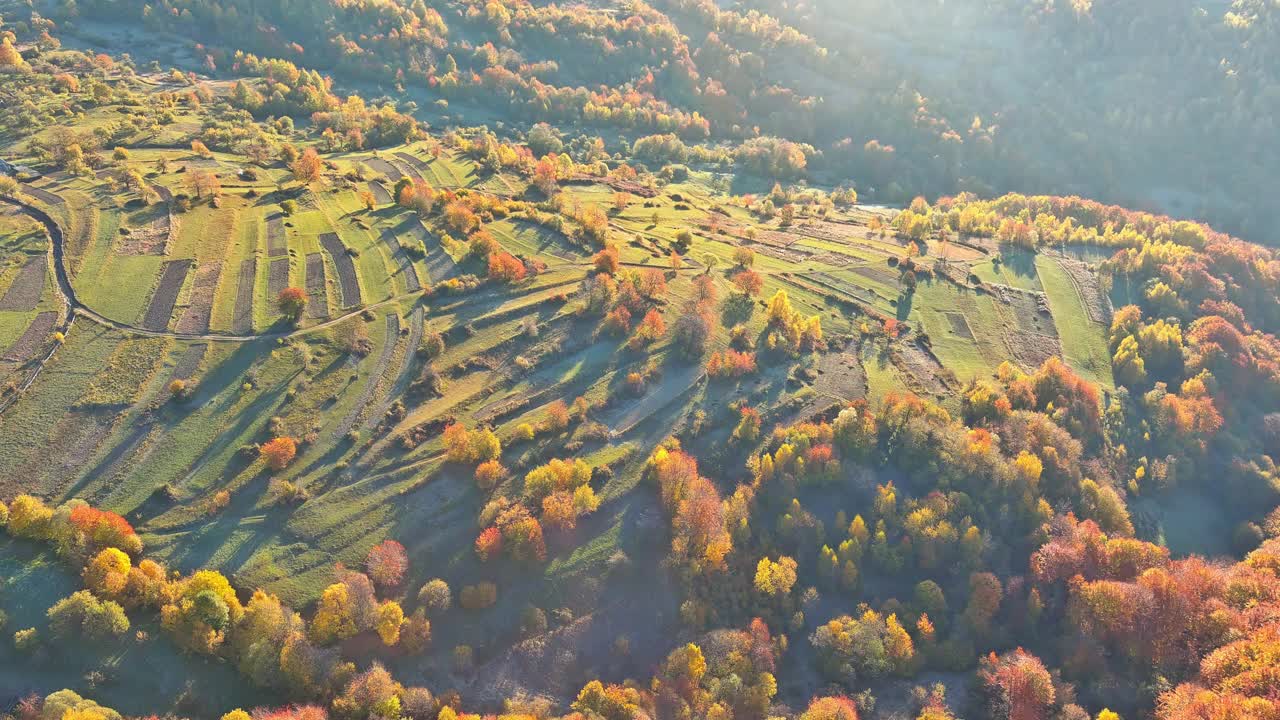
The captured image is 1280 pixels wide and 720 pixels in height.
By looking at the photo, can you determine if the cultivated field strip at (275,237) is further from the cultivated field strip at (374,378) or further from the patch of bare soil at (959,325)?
the patch of bare soil at (959,325)

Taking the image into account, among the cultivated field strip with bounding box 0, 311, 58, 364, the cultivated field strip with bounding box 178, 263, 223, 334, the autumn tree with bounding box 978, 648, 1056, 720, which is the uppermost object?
the cultivated field strip with bounding box 178, 263, 223, 334

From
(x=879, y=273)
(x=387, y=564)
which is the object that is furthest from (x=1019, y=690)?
(x=879, y=273)

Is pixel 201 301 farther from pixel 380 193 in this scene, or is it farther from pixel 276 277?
pixel 380 193

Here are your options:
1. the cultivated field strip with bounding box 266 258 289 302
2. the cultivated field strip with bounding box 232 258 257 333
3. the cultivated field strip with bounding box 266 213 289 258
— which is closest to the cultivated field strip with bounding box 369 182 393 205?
the cultivated field strip with bounding box 266 213 289 258

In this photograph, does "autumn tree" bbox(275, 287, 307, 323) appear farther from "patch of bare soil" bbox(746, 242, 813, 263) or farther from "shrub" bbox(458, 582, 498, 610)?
"patch of bare soil" bbox(746, 242, 813, 263)

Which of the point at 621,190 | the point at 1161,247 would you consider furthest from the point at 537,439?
the point at 1161,247

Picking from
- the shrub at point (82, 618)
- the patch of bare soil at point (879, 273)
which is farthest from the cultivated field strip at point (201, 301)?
the patch of bare soil at point (879, 273)
